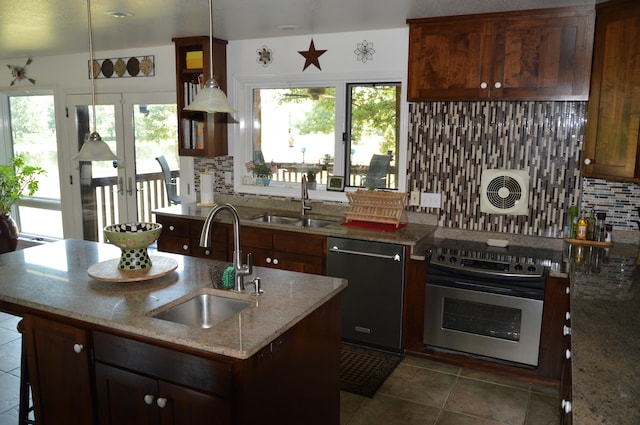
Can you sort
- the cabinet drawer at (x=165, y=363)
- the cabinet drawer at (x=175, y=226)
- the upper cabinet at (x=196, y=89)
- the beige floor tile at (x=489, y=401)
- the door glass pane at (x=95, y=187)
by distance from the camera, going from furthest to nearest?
the door glass pane at (x=95, y=187)
the upper cabinet at (x=196, y=89)
the cabinet drawer at (x=175, y=226)
the beige floor tile at (x=489, y=401)
the cabinet drawer at (x=165, y=363)

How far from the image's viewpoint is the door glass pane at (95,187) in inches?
221

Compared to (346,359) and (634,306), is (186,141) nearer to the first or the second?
(346,359)

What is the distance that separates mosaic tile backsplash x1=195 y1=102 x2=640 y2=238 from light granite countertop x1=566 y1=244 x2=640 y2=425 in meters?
0.59

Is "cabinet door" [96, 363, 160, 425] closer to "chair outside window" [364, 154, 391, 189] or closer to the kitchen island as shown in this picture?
the kitchen island

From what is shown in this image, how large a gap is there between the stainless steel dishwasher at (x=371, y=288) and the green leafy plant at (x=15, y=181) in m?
4.10

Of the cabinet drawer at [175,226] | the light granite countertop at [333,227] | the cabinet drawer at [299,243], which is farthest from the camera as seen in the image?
the cabinet drawer at [175,226]

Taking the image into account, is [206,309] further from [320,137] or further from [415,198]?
[320,137]

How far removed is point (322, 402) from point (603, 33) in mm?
2590

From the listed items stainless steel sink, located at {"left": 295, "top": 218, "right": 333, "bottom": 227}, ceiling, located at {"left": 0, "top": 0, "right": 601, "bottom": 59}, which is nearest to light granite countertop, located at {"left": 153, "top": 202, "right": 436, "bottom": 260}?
stainless steel sink, located at {"left": 295, "top": 218, "right": 333, "bottom": 227}

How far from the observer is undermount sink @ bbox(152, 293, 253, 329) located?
225 cm

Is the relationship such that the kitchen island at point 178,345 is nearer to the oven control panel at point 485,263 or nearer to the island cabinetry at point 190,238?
the oven control panel at point 485,263

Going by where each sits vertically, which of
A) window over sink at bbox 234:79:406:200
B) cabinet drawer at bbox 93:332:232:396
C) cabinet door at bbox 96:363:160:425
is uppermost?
window over sink at bbox 234:79:406:200

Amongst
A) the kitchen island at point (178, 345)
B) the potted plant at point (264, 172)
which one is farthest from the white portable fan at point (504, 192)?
the potted plant at point (264, 172)

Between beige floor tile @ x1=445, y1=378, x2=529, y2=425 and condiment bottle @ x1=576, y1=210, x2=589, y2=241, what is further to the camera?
condiment bottle @ x1=576, y1=210, x2=589, y2=241
